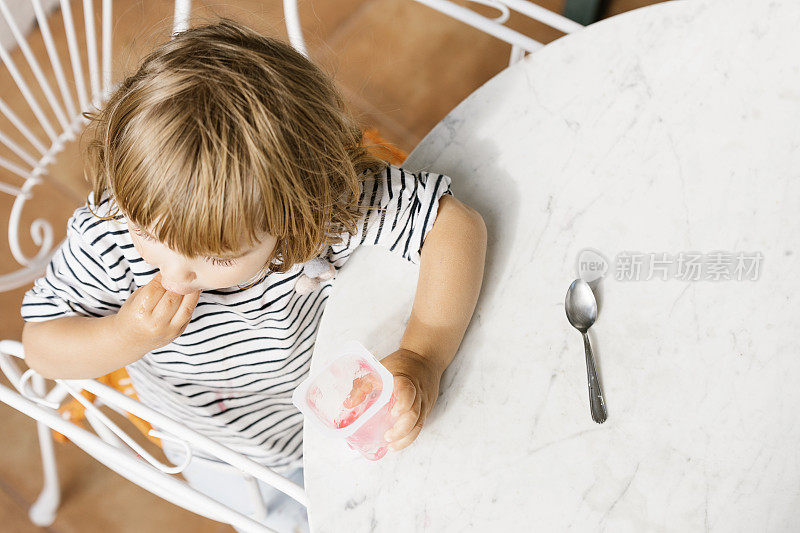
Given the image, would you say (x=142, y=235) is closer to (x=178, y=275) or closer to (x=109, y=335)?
(x=178, y=275)

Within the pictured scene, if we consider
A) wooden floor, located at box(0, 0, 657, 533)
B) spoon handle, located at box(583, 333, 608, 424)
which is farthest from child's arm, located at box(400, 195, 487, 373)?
wooden floor, located at box(0, 0, 657, 533)

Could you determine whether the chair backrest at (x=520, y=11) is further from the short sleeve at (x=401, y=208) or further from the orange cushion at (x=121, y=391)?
the orange cushion at (x=121, y=391)

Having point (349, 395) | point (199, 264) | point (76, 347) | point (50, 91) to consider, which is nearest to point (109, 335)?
point (76, 347)

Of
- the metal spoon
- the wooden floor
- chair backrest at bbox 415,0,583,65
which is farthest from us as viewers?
the wooden floor

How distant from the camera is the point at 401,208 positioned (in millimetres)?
816

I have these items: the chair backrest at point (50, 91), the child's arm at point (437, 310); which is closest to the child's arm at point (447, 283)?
the child's arm at point (437, 310)

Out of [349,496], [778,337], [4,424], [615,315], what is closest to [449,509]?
[349,496]

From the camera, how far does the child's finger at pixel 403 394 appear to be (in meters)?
0.69

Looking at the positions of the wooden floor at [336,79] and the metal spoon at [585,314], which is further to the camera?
the wooden floor at [336,79]

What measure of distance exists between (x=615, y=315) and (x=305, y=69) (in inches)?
15.5

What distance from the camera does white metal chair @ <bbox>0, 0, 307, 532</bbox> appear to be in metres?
0.77

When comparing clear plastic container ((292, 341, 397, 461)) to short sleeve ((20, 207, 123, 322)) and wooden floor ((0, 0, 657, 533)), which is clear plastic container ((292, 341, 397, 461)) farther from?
wooden floor ((0, 0, 657, 533))

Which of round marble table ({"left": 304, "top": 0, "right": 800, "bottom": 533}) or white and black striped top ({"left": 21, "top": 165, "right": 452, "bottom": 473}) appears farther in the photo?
white and black striped top ({"left": 21, "top": 165, "right": 452, "bottom": 473})

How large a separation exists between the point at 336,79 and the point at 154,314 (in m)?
0.97
